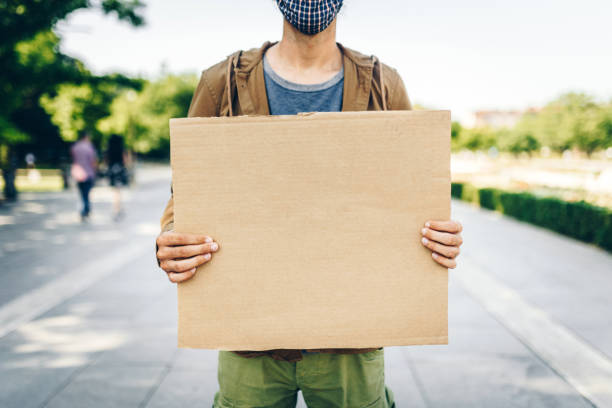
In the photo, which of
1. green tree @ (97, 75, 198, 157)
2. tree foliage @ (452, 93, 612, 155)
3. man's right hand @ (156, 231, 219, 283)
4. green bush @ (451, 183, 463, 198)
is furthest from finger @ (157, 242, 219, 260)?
tree foliage @ (452, 93, 612, 155)

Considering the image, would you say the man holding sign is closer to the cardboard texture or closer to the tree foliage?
the cardboard texture

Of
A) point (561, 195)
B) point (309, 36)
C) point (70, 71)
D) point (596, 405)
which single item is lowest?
point (596, 405)

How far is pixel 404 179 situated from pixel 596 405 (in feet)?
9.05

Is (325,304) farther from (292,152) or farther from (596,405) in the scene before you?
(596,405)

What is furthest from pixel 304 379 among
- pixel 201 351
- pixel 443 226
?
pixel 201 351

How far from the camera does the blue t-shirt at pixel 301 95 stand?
4.58 feet

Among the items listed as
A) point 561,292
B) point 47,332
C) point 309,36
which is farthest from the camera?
point 561,292

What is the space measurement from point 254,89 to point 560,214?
9.18 metres

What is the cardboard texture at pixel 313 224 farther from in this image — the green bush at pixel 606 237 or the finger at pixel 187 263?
the green bush at pixel 606 237

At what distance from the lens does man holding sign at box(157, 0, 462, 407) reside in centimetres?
138

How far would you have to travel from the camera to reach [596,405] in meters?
2.87

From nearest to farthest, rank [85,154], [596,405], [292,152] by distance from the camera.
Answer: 1. [292,152]
2. [596,405]
3. [85,154]

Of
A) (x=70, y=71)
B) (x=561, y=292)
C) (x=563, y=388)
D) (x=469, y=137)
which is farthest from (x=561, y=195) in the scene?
(x=469, y=137)

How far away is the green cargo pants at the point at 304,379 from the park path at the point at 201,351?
173 cm
